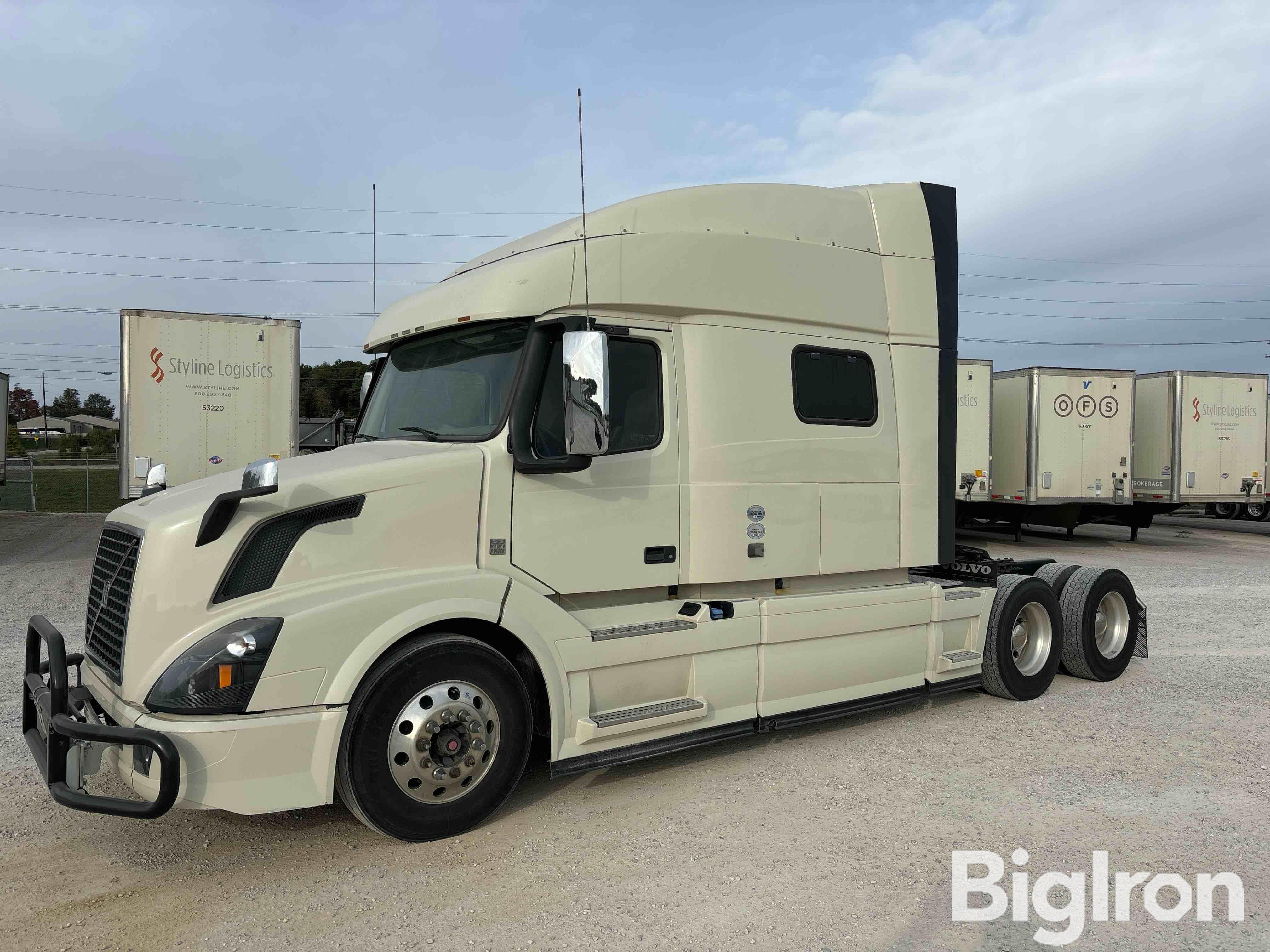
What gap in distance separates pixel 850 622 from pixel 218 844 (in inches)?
148

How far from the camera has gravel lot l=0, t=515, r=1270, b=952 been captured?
3506 millimetres

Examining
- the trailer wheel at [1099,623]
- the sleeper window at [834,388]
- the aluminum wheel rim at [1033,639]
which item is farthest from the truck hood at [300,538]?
the trailer wheel at [1099,623]

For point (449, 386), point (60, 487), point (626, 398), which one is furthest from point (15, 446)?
point (626, 398)

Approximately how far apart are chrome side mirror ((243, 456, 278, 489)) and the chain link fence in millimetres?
13799

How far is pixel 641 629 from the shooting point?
197 inches

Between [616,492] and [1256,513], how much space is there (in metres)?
26.2

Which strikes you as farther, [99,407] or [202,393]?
[99,407]

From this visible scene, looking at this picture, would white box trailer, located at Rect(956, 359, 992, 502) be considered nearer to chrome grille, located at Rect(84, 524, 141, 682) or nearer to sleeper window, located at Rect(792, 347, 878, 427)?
sleeper window, located at Rect(792, 347, 878, 427)

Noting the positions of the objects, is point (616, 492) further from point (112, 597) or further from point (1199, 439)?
point (1199, 439)

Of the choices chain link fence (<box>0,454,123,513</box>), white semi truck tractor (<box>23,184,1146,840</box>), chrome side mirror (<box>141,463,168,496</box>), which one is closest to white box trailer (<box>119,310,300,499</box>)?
chain link fence (<box>0,454,123,513</box>)

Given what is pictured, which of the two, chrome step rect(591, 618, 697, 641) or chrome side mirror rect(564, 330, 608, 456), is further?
chrome step rect(591, 618, 697, 641)

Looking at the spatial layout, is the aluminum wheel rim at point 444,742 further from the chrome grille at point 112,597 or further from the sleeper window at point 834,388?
the sleeper window at point 834,388

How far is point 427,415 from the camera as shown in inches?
198

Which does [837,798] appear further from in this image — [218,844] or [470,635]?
[218,844]
